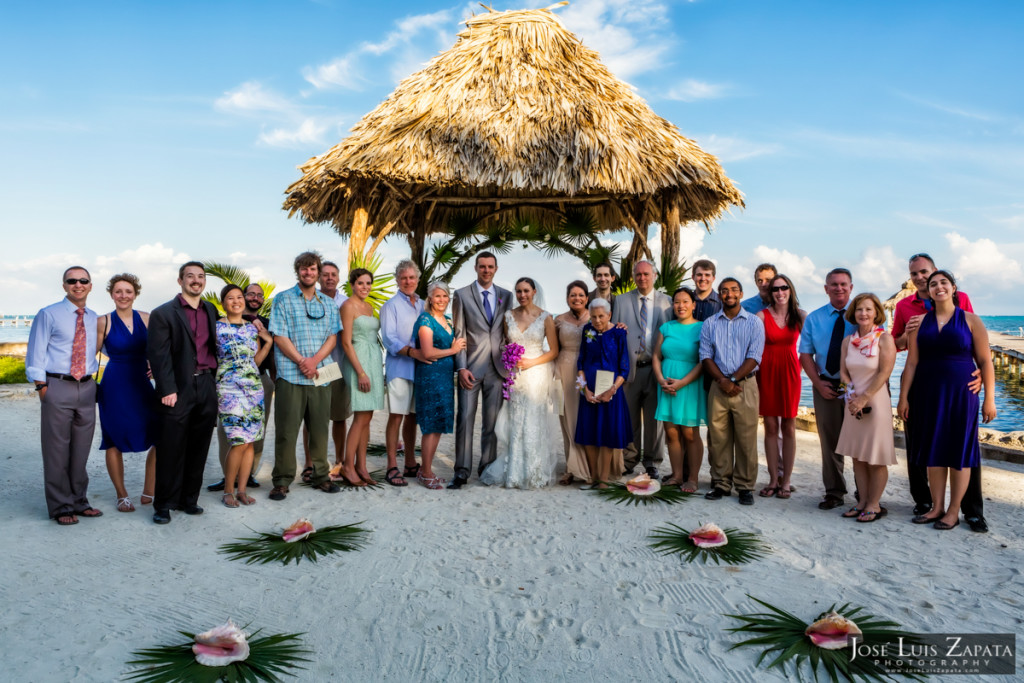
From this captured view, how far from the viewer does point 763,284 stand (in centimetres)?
602

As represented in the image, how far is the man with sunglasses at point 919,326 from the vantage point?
15.9ft

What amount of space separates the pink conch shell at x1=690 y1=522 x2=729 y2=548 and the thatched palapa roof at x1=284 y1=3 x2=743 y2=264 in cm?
544

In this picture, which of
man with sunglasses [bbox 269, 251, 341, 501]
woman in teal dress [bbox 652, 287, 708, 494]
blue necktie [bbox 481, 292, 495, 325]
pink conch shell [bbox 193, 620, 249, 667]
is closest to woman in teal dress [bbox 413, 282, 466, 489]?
blue necktie [bbox 481, 292, 495, 325]

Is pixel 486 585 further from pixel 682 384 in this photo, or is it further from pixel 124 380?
pixel 124 380

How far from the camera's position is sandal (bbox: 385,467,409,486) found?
5.96 m

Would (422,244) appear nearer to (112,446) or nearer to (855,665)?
(112,446)

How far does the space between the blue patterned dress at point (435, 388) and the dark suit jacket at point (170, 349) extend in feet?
6.11

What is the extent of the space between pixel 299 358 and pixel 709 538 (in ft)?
11.5

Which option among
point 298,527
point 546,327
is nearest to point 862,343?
point 546,327

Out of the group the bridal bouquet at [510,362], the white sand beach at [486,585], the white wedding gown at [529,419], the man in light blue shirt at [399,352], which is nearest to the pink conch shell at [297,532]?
the white sand beach at [486,585]

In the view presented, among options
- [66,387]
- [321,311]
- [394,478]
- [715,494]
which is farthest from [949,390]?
[66,387]

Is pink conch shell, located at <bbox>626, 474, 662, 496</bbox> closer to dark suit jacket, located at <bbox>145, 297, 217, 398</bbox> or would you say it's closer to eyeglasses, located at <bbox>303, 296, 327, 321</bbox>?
eyeglasses, located at <bbox>303, 296, 327, 321</bbox>

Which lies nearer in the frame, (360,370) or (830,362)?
(830,362)

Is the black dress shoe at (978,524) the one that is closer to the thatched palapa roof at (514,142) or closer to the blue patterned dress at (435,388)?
the blue patterned dress at (435,388)
